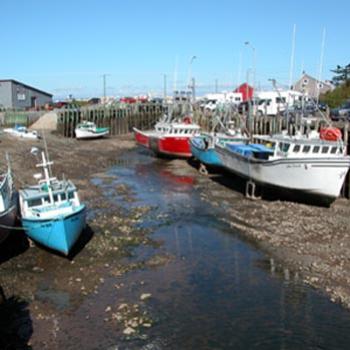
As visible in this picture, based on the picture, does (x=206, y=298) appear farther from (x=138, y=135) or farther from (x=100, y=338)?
(x=138, y=135)

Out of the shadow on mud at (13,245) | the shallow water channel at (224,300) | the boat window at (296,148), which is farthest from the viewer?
the boat window at (296,148)

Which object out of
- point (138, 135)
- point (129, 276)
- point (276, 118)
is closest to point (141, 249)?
point (129, 276)

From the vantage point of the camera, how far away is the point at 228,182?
3672 cm

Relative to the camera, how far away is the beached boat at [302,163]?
26.0 meters

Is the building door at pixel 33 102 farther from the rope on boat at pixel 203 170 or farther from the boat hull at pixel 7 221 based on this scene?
the boat hull at pixel 7 221

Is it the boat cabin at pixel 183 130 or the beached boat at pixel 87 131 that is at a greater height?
the boat cabin at pixel 183 130

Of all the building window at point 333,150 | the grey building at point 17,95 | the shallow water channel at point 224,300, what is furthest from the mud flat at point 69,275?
the grey building at point 17,95

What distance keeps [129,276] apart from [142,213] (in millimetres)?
9446

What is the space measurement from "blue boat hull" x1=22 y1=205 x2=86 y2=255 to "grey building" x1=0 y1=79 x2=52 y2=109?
2681 inches

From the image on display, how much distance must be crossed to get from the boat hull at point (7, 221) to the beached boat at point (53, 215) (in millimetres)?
403

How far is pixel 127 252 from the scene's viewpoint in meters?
20.2

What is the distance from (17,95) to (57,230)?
2825 inches

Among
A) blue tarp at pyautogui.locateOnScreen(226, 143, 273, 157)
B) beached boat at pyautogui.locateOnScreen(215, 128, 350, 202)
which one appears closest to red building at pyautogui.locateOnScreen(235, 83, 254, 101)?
blue tarp at pyautogui.locateOnScreen(226, 143, 273, 157)

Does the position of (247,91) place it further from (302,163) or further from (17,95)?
(17,95)
